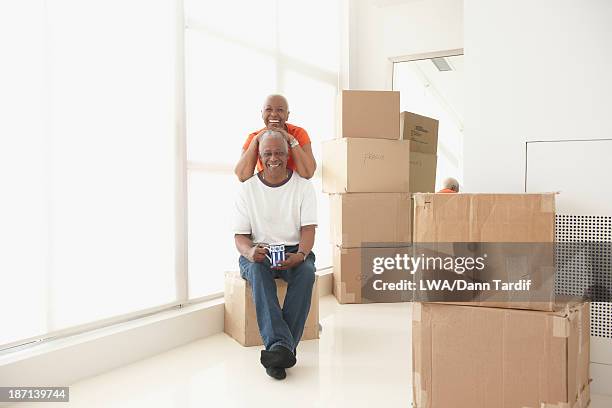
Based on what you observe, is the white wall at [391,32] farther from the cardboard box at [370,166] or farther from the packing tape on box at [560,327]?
the packing tape on box at [560,327]

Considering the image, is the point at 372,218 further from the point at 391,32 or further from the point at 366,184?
the point at 391,32

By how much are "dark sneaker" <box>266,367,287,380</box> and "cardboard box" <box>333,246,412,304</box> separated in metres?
1.65

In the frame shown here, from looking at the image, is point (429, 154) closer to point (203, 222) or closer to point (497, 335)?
point (203, 222)

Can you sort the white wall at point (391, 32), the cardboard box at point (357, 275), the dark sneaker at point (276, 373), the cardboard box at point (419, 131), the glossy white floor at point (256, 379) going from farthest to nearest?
1. the white wall at point (391, 32)
2. the cardboard box at point (419, 131)
3. the cardboard box at point (357, 275)
4. the dark sneaker at point (276, 373)
5. the glossy white floor at point (256, 379)

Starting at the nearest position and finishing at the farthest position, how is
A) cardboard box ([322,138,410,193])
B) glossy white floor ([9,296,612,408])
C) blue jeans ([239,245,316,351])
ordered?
1. glossy white floor ([9,296,612,408])
2. blue jeans ([239,245,316,351])
3. cardboard box ([322,138,410,193])

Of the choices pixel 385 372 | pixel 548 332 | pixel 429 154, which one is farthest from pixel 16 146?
pixel 429 154

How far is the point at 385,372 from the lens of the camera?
2281 millimetres

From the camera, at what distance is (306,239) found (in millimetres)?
2680

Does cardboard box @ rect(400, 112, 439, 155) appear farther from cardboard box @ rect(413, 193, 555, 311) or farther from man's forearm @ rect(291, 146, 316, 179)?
cardboard box @ rect(413, 193, 555, 311)

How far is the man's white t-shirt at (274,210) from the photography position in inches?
106

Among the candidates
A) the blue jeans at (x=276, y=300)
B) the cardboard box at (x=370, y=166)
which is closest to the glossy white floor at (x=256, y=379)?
the blue jeans at (x=276, y=300)

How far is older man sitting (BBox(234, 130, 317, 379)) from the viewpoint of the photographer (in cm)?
249

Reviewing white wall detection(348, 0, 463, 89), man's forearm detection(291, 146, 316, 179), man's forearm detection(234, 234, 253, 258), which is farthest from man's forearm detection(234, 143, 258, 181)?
white wall detection(348, 0, 463, 89)

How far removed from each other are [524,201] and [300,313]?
120 centimetres
